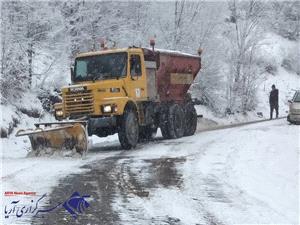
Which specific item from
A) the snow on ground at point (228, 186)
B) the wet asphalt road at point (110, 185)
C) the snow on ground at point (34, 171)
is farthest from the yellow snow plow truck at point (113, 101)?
the wet asphalt road at point (110, 185)

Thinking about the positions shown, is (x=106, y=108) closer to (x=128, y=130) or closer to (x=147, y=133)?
(x=128, y=130)

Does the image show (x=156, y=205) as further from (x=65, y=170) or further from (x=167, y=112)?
(x=167, y=112)

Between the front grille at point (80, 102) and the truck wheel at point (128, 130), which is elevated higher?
the front grille at point (80, 102)

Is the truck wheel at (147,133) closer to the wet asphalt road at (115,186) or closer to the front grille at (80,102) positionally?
the front grille at (80,102)

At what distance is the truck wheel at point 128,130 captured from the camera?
48.5ft

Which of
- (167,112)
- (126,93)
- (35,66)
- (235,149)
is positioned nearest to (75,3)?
(35,66)

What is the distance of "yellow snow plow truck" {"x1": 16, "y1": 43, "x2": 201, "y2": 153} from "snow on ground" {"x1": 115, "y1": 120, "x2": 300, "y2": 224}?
1174 millimetres

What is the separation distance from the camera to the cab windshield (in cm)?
1538

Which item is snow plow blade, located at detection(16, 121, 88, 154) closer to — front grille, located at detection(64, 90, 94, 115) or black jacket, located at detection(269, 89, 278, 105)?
front grille, located at detection(64, 90, 94, 115)

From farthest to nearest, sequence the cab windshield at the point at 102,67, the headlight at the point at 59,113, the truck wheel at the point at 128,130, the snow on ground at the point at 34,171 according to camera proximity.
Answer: the cab windshield at the point at 102,67 < the headlight at the point at 59,113 < the truck wheel at the point at 128,130 < the snow on ground at the point at 34,171

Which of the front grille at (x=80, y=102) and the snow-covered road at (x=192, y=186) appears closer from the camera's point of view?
the snow-covered road at (x=192, y=186)

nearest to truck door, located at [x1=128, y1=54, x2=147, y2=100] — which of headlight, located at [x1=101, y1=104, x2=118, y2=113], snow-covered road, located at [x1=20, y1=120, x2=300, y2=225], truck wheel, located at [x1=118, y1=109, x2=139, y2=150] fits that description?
truck wheel, located at [x1=118, y1=109, x2=139, y2=150]

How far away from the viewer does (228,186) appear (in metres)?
9.15

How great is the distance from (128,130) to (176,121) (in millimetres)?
4283
